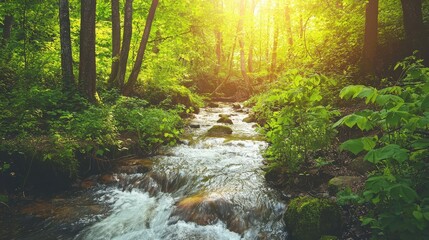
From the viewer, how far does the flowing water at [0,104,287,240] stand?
5082 mm

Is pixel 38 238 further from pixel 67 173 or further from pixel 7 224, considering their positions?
pixel 67 173

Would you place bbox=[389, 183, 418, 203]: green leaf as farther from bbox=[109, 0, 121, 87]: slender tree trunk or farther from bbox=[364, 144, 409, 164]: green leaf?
bbox=[109, 0, 121, 87]: slender tree trunk

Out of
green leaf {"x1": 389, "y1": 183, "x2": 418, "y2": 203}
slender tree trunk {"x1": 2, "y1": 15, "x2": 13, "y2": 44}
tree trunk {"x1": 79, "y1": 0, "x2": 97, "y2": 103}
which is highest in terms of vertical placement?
slender tree trunk {"x1": 2, "y1": 15, "x2": 13, "y2": 44}

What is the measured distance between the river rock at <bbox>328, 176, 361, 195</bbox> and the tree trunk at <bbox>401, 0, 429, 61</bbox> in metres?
4.04

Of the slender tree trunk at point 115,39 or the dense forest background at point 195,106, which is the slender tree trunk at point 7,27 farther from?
the slender tree trunk at point 115,39

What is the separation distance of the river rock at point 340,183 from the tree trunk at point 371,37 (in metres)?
4.70

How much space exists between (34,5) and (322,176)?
941cm

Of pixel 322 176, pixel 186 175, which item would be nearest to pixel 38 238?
pixel 186 175

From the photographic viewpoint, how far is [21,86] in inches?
258

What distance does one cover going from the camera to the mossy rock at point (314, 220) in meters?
4.27

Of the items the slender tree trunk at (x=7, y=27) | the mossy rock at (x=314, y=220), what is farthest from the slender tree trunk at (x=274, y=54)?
the mossy rock at (x=314, y=220)

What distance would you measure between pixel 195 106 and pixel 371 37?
1073 centimetres

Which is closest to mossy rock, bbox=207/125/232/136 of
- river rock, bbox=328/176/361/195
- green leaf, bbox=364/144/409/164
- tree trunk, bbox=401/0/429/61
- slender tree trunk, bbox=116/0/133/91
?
slender tree trunk, bbox=116/0/133/91

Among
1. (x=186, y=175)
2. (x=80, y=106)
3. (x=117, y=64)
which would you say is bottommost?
(x=186, y=175)
